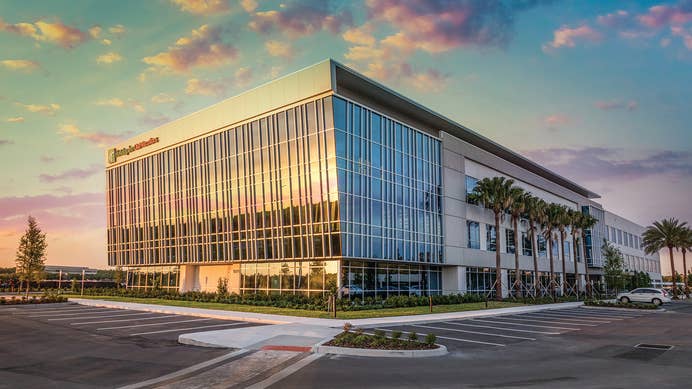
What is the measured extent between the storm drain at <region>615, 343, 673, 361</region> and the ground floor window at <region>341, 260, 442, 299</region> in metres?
23.6

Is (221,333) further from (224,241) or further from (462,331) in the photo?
(224,241)

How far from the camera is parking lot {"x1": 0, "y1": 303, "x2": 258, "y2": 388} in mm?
11586

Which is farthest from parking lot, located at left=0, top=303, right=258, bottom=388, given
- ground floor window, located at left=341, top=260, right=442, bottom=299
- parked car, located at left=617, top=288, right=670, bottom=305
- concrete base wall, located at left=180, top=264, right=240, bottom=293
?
parked car, located at left=617, top=288, right=670, bottom=305

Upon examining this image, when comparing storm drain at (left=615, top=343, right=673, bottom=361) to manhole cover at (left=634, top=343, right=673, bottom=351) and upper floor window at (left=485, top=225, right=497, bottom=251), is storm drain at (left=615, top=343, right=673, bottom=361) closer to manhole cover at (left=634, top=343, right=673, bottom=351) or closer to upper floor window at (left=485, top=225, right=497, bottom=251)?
manhole cover at (left=634, top=343, right=673, bottom=351)

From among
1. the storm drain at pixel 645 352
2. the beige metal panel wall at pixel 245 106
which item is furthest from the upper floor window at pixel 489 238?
the storm drain at pixel 645 352

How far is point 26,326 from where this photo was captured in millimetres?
22969

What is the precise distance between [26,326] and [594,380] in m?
23.7

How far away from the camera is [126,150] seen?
204 ft

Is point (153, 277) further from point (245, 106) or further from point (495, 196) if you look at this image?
point (495, 196)

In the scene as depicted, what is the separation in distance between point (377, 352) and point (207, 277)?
40980 millimetres

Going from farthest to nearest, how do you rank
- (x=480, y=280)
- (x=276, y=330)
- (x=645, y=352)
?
(x=480, y=280) → (x=276, y=330) → (x=645, y=352)

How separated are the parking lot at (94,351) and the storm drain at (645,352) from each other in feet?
41.0

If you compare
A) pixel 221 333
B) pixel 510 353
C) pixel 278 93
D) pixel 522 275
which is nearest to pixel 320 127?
pixel 278 93

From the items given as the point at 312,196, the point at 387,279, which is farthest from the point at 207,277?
the point at 387,279
